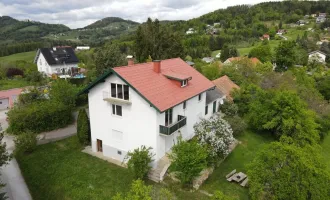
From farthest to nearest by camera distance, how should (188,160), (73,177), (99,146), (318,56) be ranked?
(318,56) → (99,146) → (73,177) → (188,160)

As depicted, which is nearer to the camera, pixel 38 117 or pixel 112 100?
pixel 112 100

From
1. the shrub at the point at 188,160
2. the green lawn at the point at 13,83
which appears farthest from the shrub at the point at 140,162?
the green lawn at the point at 13,83

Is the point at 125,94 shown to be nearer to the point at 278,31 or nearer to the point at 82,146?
the point at 82,146

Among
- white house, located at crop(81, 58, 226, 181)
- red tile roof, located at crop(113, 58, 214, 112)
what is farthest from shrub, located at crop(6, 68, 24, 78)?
red tile roof, located at crop(113, 58, 214, 112)

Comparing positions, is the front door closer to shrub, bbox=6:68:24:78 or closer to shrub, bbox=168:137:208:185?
shrub, bbox=168:137:208:185

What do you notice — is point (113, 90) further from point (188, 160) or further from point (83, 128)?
point (188, 160)

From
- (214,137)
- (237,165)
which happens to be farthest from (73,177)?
(237,165)

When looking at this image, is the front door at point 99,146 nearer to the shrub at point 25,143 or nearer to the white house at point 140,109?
the white house at point 140,109
